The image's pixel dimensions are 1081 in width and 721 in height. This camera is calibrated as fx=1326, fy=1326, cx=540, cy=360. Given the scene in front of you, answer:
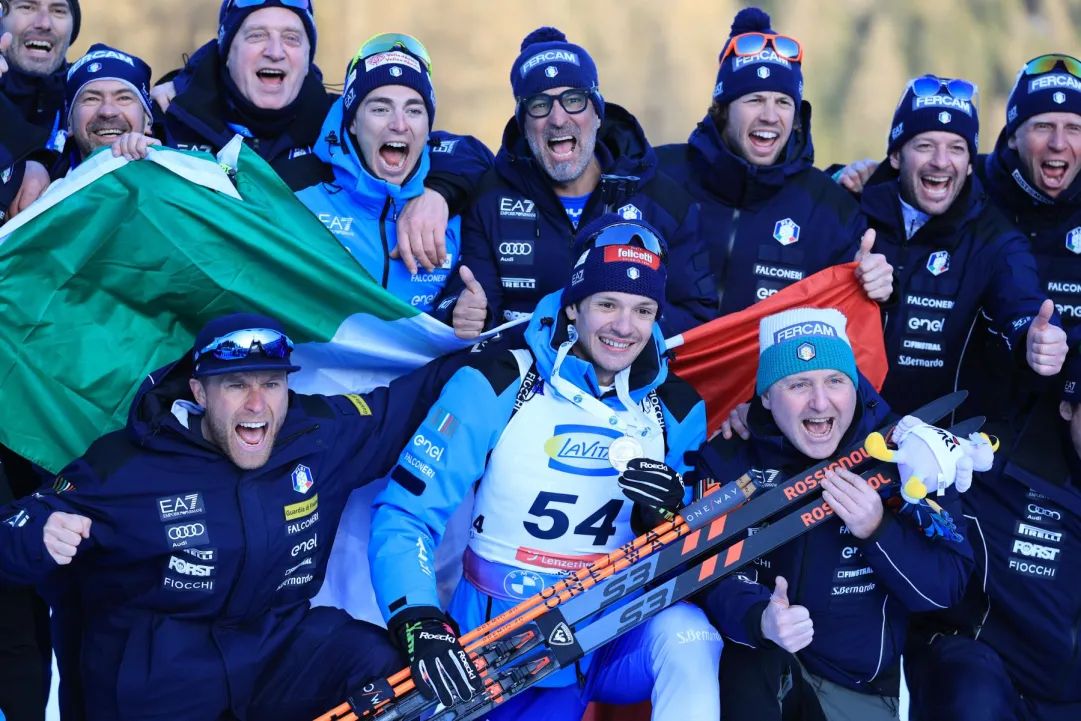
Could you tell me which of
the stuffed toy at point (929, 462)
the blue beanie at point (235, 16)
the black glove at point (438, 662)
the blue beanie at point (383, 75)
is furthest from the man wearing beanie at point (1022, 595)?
the blue beanie at point (235, 16)

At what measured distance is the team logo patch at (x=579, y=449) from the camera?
3.97m

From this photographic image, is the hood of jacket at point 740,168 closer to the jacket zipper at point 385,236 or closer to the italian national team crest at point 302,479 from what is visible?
the jacket zipper at point 385,236

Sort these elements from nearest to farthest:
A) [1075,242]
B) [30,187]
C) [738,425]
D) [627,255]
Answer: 1. [627,255]
2. [738,425]
3. [30,187]
4. [1075,242]

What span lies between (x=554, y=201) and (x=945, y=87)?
5.02 ft

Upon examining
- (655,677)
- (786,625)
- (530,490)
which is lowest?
(655,677)

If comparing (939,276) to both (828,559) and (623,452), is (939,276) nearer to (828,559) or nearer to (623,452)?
(828,559)

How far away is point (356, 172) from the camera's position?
4.42 meters

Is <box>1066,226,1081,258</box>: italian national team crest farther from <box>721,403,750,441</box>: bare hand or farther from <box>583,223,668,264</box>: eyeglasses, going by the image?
<box>583,223,668,264</box>: eyeglasses

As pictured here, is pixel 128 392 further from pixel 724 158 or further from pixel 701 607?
pixel 724 158

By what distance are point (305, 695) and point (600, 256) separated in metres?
1.55

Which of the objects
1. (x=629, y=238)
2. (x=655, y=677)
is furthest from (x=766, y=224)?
(x=655, y=677)

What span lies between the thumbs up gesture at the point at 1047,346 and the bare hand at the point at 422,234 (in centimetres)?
198

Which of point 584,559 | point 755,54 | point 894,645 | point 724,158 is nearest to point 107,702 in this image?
point 584,559

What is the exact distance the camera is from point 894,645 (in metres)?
3.99
